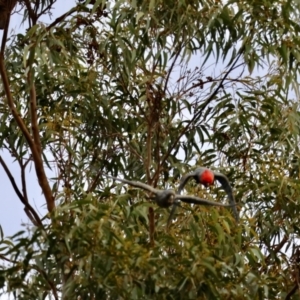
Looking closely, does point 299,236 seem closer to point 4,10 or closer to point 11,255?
point 11,255

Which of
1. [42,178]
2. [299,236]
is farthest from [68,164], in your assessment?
[299,236]

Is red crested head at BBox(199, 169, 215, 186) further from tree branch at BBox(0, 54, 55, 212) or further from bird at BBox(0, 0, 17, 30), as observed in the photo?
bird at BBox(0, 0, 17, 30)

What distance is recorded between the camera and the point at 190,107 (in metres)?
4.13

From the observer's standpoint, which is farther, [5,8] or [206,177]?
[5,8]

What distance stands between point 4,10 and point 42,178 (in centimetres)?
72

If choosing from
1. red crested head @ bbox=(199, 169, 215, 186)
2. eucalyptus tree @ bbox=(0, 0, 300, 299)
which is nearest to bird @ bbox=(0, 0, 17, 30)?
eucalyptus tree @ bbox=(0, 0, 300, 299)

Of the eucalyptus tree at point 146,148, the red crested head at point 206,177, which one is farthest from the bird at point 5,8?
the red crested head at point 206,177

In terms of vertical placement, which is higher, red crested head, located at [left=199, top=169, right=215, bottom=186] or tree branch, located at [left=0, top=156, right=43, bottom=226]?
tree branch, located at [left=0, top=156, right=43, bottom=226]

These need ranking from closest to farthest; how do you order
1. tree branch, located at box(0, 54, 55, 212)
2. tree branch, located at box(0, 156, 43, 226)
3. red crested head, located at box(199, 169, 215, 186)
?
1. red crested head, located at box(199, 169, 215, 186)
2. tree branch, located at box(0, 156, 43, 226)
3. tree branch, located at box(0, 54, 55, 212)

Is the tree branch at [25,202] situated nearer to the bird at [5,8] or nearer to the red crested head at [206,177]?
the bird at [5,8]

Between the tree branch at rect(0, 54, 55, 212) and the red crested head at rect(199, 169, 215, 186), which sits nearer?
the red crested head at rect(199, 169, 215, 186)

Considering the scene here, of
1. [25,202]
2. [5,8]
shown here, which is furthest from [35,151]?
[5,8]

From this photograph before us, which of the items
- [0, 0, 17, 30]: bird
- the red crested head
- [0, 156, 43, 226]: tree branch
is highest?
[0, 0, 17, 30]: bird

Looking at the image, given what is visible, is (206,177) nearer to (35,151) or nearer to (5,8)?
(35,151)
